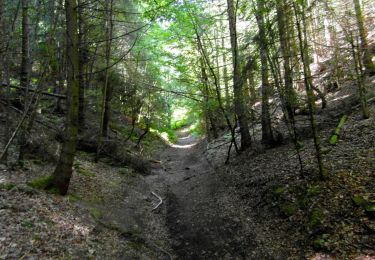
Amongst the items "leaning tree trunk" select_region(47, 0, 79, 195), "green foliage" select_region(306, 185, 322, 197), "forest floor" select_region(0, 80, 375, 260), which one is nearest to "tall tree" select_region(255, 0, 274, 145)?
"forest floor" select_region(0, 80, 375, 260)

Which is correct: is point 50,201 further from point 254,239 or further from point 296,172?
point 296,172

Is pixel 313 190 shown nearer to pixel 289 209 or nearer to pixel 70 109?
pixel 289 209

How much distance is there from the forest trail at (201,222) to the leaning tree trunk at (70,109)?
10.8 ft

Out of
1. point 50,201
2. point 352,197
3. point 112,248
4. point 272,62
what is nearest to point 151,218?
point 112,248

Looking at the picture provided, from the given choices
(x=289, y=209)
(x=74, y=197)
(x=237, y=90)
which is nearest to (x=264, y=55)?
(x=237, y=90)

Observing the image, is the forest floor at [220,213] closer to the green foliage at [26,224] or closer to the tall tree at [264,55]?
the green foliage at [26,224]

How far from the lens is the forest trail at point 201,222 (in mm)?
6184

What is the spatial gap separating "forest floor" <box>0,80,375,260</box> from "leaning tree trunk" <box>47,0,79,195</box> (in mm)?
511

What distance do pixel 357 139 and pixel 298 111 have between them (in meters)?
5.43

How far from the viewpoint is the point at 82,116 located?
13.5m

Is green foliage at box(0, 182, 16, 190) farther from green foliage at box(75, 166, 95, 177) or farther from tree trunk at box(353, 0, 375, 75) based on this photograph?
tree trunk at box(353, 0, 375, 75)

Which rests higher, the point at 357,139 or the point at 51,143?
the point at 51,143

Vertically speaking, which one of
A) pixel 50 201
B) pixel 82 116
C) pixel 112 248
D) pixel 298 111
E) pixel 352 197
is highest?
pixel 82 116

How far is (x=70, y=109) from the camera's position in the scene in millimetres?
6941
